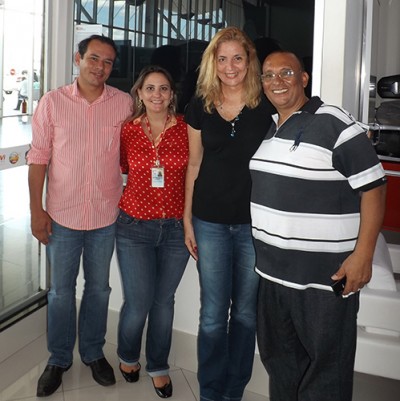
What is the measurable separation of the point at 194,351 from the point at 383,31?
206 centimetres

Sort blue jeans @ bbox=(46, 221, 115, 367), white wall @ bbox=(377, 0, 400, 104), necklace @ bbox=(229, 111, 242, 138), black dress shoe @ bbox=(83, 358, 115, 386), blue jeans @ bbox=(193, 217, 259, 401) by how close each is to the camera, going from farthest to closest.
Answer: white wall @ bbox=(377, 0, 400, 104)
black dress shoe @ bbox=(83, 358, 115, 386)
blue jeans @ bbox=(46, 221, 115, 367)
blue jeans @ bbox=(193, 217, 259, 401)
necklace @ bbox=(229, 111, 242, 138)

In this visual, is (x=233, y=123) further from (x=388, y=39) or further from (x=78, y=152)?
(x=388, y=39)

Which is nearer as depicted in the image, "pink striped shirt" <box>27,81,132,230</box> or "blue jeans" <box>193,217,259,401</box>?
"blue jeans" <box>193,217,259,401</box>

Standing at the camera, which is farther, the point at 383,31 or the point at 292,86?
the point at 383,31

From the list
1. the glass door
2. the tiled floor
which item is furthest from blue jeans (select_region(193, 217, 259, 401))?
the glass door

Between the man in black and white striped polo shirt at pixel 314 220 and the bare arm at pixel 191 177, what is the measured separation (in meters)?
0.35

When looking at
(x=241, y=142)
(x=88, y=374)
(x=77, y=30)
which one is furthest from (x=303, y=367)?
(x=77, y=30)

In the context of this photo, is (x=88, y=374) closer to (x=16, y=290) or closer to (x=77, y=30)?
(x=16, y=290)

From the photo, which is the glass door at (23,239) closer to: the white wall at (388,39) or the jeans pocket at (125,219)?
the jeans pocket at (125,219)

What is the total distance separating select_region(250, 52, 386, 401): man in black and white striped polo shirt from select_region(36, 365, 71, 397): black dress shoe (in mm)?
1265

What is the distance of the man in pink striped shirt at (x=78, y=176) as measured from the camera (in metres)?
2.28

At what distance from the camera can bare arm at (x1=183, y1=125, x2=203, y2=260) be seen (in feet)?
6.83

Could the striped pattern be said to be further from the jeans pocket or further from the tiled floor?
the tiled floor

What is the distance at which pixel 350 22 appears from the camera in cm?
221
